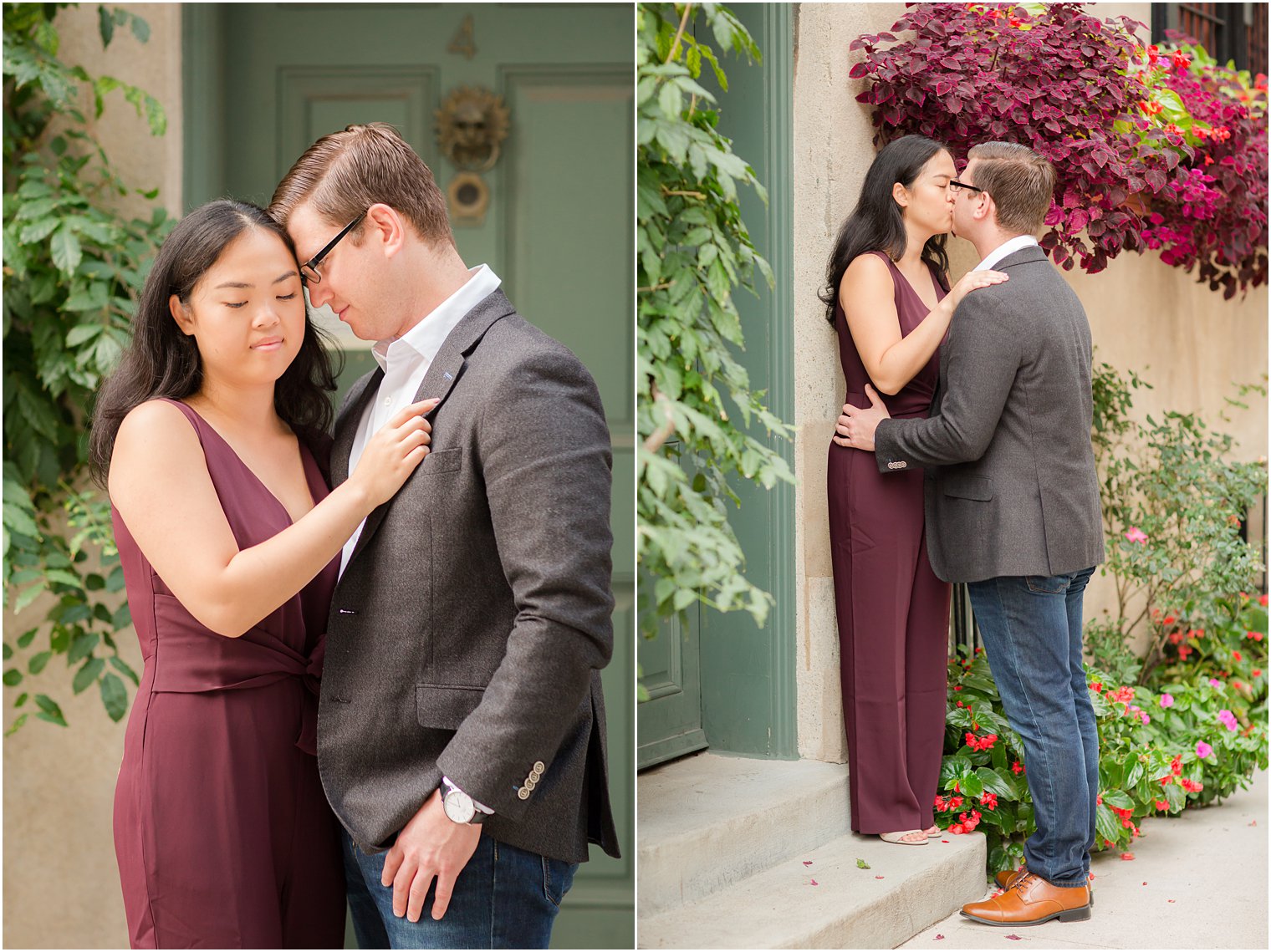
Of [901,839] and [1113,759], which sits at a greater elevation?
[1113,759]

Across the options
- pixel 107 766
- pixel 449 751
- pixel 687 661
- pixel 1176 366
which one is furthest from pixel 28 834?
pixel 1176 366

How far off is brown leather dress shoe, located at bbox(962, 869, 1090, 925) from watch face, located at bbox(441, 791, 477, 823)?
1.71m

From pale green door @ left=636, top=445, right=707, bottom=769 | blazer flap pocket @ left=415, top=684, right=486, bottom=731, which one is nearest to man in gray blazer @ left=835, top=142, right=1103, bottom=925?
pale green door @ left=636, top=445, right=707, bottom=769

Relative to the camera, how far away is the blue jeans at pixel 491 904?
5.67ft

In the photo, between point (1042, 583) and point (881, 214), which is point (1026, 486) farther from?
point (881, 214)

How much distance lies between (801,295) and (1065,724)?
1.27m

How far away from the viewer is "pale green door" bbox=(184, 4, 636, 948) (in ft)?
11.1

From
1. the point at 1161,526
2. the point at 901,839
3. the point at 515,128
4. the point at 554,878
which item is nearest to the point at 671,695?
→ the point at 901,839

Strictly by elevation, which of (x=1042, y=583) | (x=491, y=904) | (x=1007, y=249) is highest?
(x=1007, y=249)

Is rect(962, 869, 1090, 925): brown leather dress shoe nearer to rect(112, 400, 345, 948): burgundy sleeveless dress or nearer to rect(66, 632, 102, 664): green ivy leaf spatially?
rect(112, 400, 345, 948): burgundy sleeveless dress

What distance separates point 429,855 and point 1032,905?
180 centimetres

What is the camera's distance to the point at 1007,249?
283 centimetres

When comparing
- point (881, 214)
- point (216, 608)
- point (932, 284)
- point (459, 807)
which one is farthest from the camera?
point (932, 284)

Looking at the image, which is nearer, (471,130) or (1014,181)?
(1014,181)
